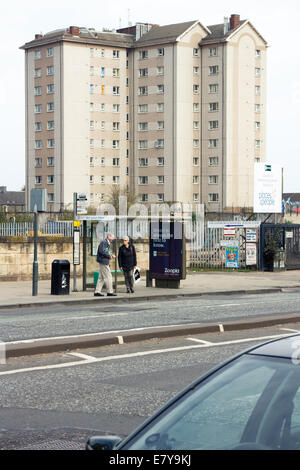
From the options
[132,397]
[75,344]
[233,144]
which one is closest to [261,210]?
[75,344]

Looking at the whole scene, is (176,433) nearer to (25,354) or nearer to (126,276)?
(25,354)

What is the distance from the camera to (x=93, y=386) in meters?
9.67

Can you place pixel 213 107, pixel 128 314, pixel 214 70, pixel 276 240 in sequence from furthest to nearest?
pixel 213 107 < pixel 214 70 < pixel 276 240 < pixel 128 314

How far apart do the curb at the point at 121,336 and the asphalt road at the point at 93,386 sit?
180 mm

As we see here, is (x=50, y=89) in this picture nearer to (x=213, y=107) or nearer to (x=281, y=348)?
(x=213, y=107)

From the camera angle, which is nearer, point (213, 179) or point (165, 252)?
point (165, 252)

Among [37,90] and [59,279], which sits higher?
[37,90]

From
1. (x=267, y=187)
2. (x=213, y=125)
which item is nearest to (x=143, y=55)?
(x=213, y=125)

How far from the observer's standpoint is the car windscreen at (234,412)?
3.57m

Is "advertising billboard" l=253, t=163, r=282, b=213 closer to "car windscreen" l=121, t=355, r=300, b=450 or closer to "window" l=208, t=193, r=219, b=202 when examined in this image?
"car windscreen" l=121, t=355, r=300, b=450

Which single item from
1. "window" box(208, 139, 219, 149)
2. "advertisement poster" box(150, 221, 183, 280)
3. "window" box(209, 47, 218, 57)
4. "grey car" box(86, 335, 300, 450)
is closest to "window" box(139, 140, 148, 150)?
"window" box(208, 139, 219, 149)

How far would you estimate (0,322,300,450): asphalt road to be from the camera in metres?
7.43

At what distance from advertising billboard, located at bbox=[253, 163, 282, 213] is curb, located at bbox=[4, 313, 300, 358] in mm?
29278

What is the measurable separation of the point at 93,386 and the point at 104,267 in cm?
1428
